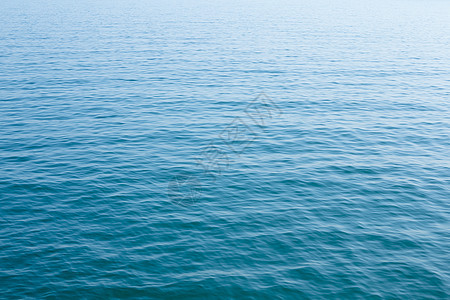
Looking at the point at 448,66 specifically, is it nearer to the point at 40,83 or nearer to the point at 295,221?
the point at 295,221

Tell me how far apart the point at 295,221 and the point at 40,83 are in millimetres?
47900

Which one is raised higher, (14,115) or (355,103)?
(355,103)

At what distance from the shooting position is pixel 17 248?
28453mm

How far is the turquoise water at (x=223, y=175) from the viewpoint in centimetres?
2648

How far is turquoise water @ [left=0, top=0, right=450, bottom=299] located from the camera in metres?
26.5

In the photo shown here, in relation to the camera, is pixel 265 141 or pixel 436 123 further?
pixel 436 123

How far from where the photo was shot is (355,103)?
57.8 m

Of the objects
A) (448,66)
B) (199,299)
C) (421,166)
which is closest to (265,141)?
(421,166)

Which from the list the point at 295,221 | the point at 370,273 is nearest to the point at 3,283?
the point at 295,221

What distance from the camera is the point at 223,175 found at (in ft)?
130

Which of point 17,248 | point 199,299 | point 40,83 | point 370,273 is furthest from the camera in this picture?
point 40,83

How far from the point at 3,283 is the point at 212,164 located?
2104 cm

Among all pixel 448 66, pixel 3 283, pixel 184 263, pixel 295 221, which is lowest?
pixel 3 283

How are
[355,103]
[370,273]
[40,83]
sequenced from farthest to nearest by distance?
[40,83]
[355,103]
[370,273]
